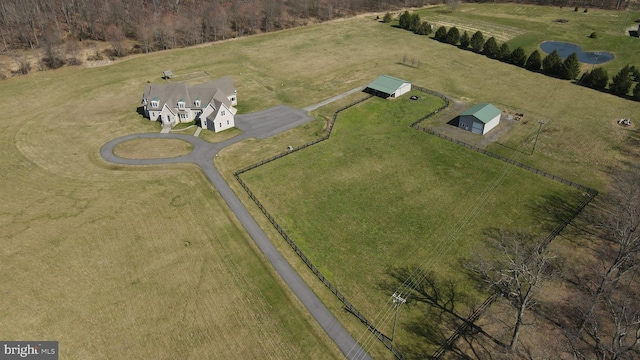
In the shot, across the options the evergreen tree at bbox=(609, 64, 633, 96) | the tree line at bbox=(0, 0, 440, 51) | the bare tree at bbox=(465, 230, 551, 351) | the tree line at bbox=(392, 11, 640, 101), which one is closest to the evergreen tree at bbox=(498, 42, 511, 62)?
the tree line at bbox=(392, 11, 640, 101)

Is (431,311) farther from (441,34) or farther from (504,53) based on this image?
(441,34)

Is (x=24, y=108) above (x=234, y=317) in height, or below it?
above

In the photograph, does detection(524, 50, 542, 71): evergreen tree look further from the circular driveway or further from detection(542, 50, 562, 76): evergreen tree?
the circular driveway

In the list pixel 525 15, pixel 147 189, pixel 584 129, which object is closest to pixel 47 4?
pixel 147 189

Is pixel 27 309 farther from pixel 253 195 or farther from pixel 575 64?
pixel 575 64

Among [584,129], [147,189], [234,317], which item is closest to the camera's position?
[234,317]

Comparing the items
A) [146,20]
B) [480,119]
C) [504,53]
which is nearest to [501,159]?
[480,119]
